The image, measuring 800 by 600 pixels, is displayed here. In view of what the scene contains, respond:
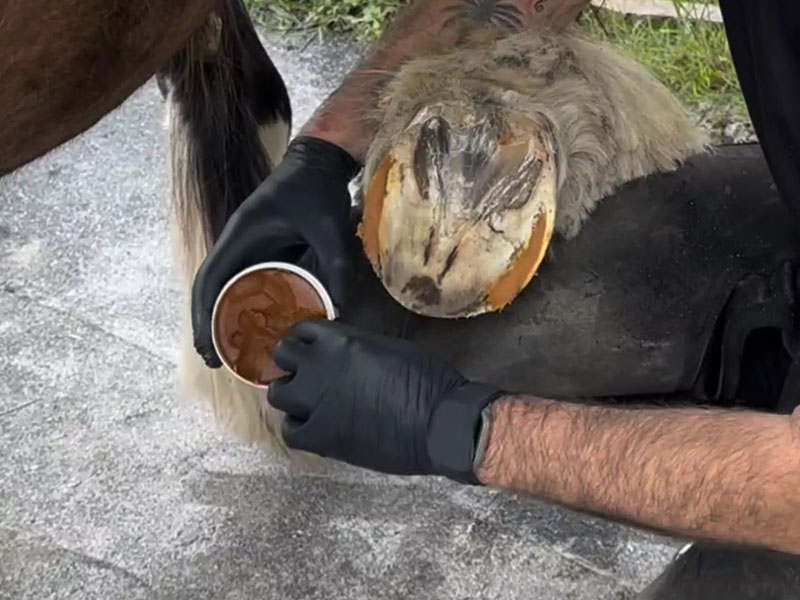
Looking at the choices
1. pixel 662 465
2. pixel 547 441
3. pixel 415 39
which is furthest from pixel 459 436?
Result: pixel 415 39

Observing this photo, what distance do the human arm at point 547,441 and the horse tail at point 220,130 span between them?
1.50ft

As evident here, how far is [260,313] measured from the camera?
1297 mm

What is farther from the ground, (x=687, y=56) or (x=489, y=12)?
(x=489, y=12)

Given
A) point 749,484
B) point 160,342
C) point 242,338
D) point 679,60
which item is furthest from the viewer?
point 679,60

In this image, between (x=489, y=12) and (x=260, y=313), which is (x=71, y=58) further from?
(x=489, y=12)

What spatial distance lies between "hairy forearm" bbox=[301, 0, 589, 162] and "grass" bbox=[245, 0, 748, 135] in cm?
79

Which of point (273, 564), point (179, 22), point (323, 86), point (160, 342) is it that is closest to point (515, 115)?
point (179, 22)

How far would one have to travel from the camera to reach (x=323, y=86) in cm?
251

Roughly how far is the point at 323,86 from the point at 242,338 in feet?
4.26

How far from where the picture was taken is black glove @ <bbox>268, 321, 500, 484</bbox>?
114 centimetres

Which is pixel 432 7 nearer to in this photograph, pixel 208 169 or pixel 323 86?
pixel 208 169

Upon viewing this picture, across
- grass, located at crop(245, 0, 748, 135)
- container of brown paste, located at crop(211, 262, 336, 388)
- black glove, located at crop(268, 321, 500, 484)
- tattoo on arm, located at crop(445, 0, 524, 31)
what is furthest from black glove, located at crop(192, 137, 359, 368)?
grass, located at crop(245, 0, 748, 135)

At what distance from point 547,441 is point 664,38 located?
5.21 ft

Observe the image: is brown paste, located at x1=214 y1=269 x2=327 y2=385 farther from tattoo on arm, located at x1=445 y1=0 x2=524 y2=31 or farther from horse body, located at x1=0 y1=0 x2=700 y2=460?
tattoo on arm, located at x1=445 y1=0 x2=524 y2=31
